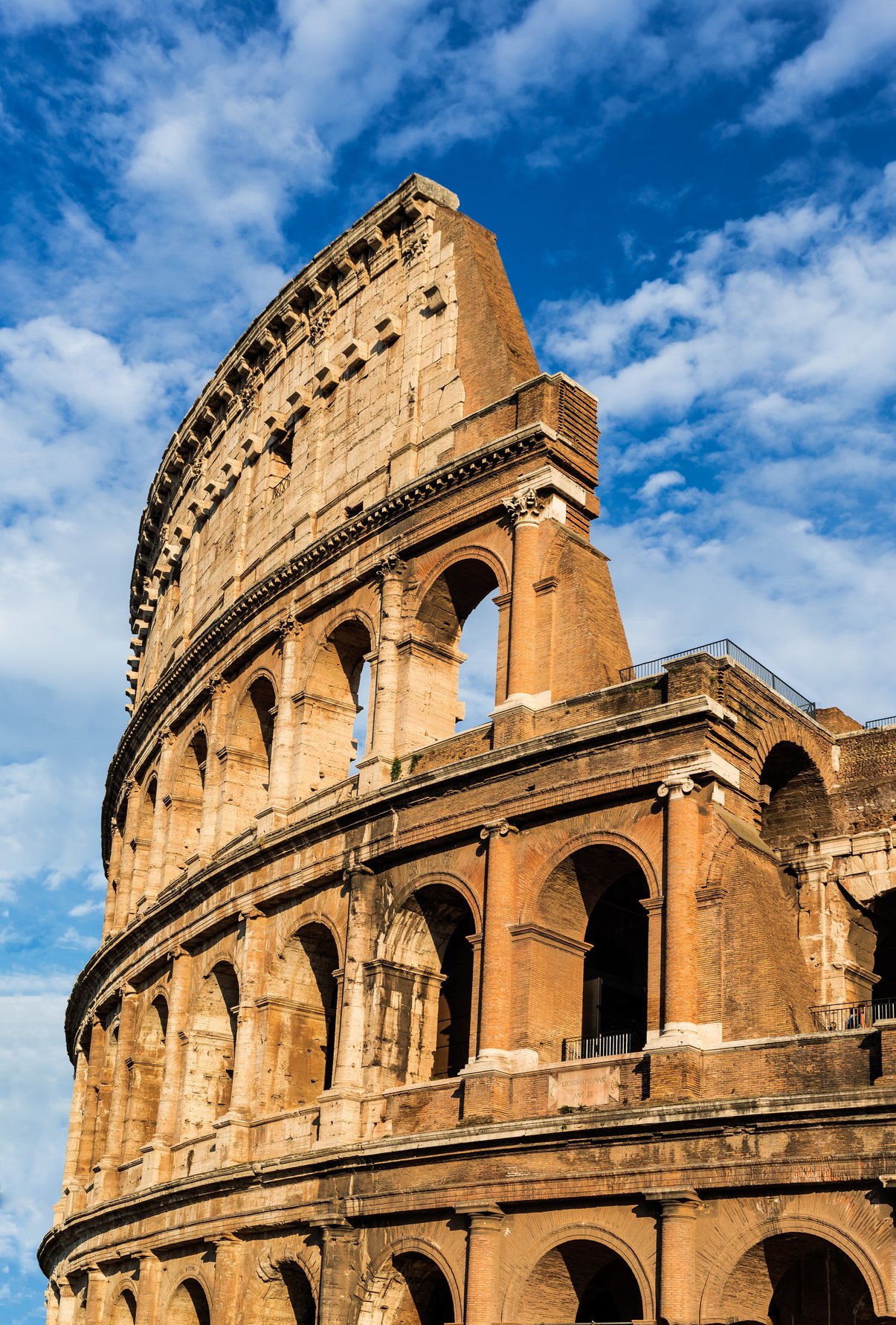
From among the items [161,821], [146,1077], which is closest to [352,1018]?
[146,1077]

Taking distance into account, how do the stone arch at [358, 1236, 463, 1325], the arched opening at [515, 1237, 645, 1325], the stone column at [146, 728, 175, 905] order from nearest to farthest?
the arched opening at [515, 1237, 645, 1325], the stone arch at [358, 1236, 463, 1325], the stone column at [146, 728, 175, 905]

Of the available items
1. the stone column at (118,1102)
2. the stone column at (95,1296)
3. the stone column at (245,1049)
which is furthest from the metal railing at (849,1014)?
the stone column at (95,1296)

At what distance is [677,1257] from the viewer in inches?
717

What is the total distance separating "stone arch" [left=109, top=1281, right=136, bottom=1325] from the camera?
1165 inches

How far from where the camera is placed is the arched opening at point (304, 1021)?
26016 millimetres

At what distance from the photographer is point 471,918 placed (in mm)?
24594

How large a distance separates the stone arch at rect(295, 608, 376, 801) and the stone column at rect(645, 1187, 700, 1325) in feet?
36.5

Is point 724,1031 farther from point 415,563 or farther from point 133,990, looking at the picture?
point 133,990

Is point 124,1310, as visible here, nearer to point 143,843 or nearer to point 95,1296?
point 95,1296

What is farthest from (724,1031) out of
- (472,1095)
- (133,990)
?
(133,990)

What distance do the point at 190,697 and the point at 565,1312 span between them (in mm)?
16644

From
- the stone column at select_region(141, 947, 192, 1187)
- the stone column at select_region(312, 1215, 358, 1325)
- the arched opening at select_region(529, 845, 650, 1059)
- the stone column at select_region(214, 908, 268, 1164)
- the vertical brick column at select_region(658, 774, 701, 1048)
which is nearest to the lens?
the vertical brick column at select_region(658, 774, 701, 1048)

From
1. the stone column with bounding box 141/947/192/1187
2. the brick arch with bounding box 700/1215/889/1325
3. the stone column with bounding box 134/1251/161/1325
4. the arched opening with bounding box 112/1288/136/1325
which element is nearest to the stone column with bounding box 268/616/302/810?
the stone column with bounding box 141/947/192/1187

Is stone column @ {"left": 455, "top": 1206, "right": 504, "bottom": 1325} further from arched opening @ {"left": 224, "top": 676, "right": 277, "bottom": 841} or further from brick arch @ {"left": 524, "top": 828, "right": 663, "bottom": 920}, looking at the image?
arched opening @ {"left": 224, "top": 676, "right": 277, "bottom": 841}
